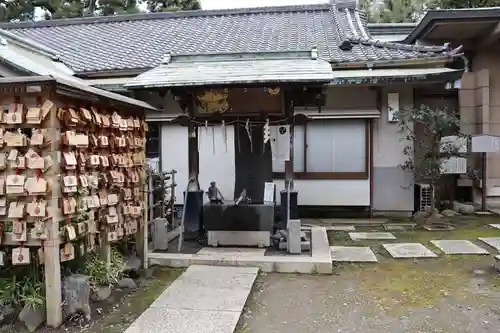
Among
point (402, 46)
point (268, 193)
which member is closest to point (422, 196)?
point (402, 46)

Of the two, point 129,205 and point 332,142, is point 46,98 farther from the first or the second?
point 332,142

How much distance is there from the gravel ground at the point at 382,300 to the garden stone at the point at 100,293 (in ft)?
4.74

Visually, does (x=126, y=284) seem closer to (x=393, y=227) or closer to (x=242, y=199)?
(x=242, y=199)

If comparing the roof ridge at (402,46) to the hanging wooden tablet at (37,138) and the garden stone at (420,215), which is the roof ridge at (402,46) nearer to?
the garden stone at (420,215)

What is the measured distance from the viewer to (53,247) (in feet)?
12.2

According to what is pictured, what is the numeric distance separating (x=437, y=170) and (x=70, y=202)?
7.61 metres

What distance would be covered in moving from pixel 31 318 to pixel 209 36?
1059cm

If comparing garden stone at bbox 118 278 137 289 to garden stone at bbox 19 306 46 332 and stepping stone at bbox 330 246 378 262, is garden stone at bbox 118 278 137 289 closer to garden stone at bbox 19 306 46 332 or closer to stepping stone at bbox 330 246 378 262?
garden stone at bbox 19 306 46 332

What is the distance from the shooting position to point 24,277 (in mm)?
3941

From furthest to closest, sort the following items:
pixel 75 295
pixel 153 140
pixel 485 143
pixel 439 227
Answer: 1. pixel 153 140
2. pixel 485 143
3. pixel 439 227
4. pixel 75 295

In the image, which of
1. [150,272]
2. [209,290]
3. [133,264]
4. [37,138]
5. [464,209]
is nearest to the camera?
[37,138]

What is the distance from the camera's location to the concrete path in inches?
151

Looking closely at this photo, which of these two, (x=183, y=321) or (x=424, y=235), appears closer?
(x=183, y=321)

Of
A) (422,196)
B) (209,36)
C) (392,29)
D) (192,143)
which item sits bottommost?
(422,196)
